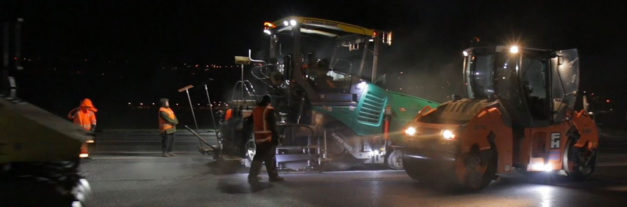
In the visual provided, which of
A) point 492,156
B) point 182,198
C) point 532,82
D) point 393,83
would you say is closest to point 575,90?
point 532,82

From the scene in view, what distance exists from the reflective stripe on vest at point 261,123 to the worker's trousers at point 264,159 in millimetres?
136

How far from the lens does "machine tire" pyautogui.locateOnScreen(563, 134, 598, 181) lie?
33.3ft

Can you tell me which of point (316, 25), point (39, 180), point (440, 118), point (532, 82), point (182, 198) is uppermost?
point (316, 25)

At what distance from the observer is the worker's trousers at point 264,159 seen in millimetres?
9023

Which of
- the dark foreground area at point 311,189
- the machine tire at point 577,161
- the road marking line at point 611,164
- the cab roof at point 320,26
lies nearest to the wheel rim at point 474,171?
the dark foreground area at point 311,189

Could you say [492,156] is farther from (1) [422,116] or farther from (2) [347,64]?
(2) [347,64]

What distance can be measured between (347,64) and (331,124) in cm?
135

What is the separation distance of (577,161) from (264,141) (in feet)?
19.1

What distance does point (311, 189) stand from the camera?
28.3 ft

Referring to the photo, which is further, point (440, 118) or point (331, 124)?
point (331, 124)

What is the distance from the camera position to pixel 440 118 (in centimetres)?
935

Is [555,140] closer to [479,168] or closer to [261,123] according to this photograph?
[479,168]

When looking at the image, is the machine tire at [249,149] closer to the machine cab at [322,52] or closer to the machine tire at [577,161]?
the machine cab at [322,52]

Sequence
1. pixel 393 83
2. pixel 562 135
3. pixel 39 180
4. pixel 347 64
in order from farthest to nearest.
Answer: pixel 393 83 < pixel 347 64 < pixel 562 135 < pixel 39 180
